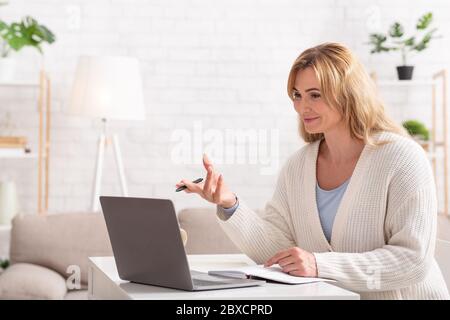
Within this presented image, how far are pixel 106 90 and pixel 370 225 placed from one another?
2040 millimetres

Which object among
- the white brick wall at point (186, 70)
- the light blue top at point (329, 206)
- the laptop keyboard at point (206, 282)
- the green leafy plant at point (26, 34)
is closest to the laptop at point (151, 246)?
the laptop keyboard at point (206, 282)

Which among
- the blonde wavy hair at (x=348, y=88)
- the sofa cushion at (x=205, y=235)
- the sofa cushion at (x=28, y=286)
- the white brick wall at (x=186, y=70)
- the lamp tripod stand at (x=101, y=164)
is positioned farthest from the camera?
the white brick wall at (x=186, y=70)

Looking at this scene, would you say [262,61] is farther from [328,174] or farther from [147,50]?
[328,174]

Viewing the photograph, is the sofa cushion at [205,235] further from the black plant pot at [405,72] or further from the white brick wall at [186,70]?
the black plant pot at [405,72]

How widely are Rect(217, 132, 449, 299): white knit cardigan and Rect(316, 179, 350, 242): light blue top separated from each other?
0.02 m

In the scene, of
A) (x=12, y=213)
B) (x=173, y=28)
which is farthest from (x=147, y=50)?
(x=12, y=213)

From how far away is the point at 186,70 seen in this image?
13.3 feet

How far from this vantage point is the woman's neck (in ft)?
6.44

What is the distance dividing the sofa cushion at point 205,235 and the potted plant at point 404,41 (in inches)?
56.9

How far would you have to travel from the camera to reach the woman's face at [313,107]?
1887mm

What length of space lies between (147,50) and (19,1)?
76 centimetres

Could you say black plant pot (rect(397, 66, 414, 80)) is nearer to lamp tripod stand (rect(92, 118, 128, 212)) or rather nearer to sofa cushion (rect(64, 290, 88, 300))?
lamp tripod stand (rect(92, 118, 128, 212))

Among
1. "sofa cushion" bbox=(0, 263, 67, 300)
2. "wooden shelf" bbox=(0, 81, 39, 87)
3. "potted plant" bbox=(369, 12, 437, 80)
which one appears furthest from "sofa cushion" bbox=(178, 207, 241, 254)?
"potted plant" bbox=(369, 12, 437, 80)

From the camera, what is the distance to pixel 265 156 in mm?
4066
